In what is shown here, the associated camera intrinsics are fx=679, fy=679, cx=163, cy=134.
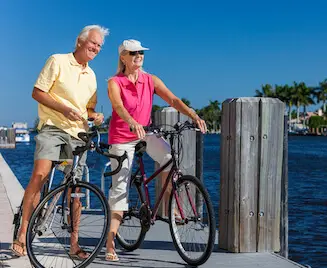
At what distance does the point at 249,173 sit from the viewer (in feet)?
20.1

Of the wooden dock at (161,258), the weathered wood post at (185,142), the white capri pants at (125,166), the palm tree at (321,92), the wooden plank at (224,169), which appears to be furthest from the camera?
the palm tree at (321,92)

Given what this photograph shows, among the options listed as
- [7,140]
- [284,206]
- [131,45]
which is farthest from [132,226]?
[7,140]

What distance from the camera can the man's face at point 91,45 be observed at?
5.75 meters

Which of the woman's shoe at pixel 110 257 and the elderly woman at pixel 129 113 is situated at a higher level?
the elderly woman at pixel 129 113

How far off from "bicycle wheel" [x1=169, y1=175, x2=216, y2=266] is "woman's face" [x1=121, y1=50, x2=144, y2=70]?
1.04 metres

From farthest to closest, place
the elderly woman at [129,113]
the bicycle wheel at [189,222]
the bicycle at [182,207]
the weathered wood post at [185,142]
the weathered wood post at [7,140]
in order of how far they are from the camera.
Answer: the weathered wood post at [7,140] < the weathered wood post at [185,142] < the elderly woman at [129,113] < the bicycle wheel at [189,222] < the bicycle at [182,207]

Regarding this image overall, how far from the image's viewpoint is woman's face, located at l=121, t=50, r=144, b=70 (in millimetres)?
5824

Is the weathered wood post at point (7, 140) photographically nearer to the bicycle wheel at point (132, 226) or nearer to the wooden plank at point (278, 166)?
the bicycle wheel at point (132, 226)

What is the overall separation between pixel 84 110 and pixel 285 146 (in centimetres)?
189

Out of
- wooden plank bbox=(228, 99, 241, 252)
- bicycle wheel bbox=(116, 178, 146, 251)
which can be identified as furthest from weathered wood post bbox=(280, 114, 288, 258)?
bicycle wheel bbox=(116, 178, 146, 251)

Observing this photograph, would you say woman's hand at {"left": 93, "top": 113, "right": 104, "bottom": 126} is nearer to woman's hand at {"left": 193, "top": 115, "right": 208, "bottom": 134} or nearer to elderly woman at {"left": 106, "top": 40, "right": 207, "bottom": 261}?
elderly woman at {"left": 106, "top": 40, "right": 207, "bottom": 261}

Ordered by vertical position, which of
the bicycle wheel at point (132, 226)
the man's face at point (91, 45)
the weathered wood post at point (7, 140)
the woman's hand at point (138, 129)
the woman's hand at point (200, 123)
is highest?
the man's face at point (91, 45)

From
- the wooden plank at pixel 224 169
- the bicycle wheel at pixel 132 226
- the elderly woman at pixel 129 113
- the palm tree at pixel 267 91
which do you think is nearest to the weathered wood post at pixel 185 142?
the bicycle wheel at pixel 132 226

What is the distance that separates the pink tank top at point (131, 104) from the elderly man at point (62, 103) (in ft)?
0.68
